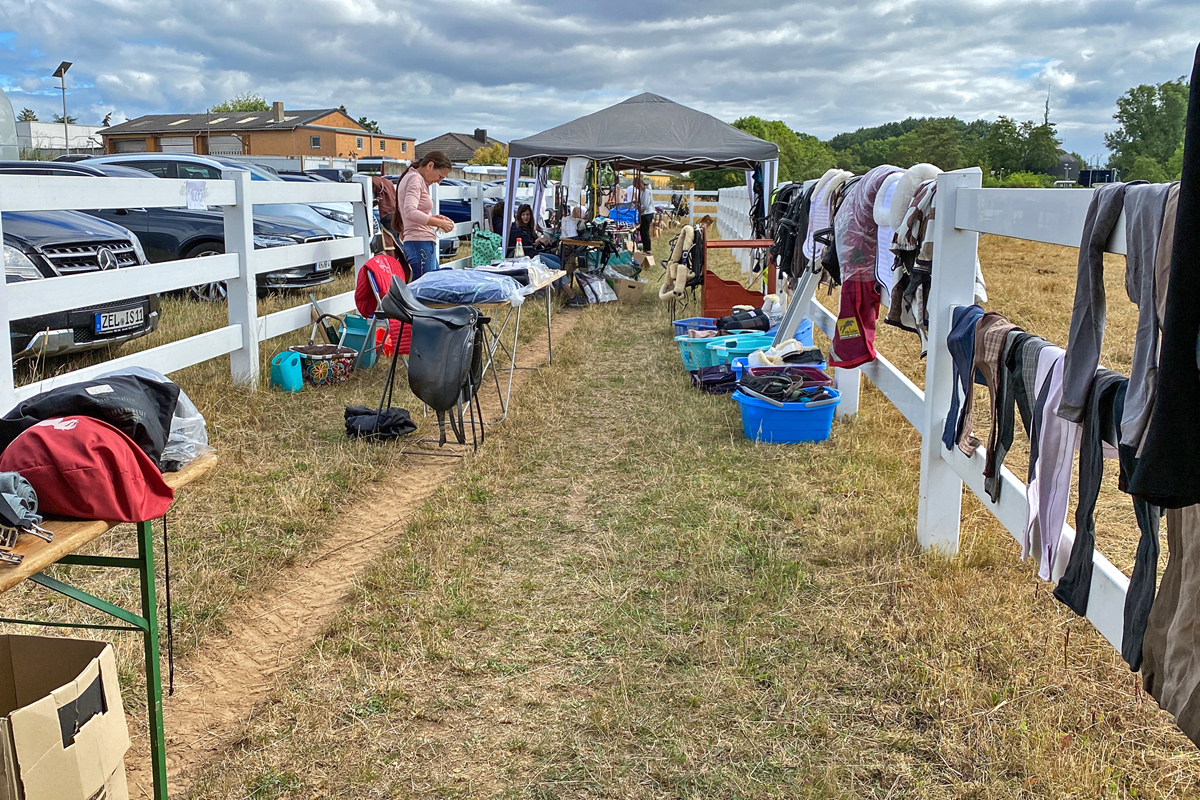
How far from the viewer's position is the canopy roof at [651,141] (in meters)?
14.2

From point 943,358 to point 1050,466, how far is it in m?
1.28

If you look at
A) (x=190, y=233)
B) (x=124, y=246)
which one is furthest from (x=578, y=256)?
(x=124, y=246)

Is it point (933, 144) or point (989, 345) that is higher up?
point (933, 144)

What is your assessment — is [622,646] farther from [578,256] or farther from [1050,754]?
[578,256]

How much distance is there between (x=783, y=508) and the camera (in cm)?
483

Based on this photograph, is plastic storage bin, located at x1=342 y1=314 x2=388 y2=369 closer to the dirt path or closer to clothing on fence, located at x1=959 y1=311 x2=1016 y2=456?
the dirt path

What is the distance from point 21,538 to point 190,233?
29.2 feet

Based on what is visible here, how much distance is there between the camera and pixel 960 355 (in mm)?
3512

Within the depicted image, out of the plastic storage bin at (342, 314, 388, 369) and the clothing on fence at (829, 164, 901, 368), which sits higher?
the clothing on fence at (829, 164, 901, 368)

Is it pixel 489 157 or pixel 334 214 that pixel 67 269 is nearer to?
pixel 334 214

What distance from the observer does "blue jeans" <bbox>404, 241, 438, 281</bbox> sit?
8.98 metres

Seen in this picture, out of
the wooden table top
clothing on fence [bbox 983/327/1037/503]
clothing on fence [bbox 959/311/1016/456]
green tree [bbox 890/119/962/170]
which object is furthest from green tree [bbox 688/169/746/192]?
the wooden table top

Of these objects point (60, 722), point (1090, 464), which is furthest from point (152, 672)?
point (1090, 464)

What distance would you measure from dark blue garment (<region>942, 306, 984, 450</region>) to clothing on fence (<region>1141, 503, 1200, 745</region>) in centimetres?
150
